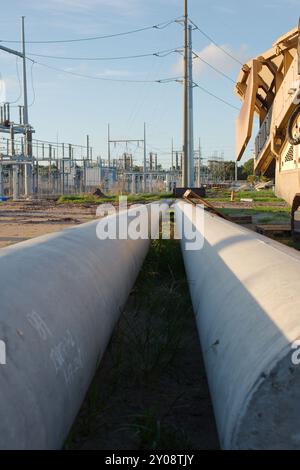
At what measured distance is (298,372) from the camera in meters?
1.65

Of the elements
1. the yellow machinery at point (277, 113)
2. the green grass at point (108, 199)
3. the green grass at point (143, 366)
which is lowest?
the green grass at point (143, 366)

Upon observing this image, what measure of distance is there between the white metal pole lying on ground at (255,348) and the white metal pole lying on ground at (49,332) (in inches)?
21.0

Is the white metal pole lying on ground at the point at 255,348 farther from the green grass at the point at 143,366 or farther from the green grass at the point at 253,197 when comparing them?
the green grass at the point at 253,197

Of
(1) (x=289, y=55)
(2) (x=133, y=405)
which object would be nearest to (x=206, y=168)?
(1) (x=289, y=55)

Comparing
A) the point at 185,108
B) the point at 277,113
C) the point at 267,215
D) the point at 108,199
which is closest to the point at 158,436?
the point at 277,113

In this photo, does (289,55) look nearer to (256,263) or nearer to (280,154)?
(280,154)

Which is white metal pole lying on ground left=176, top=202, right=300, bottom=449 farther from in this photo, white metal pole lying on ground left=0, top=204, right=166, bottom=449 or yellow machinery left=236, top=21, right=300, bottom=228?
yellow machinery left=236, top=21, right=300, bottom=228

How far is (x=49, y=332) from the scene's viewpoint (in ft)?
7.17

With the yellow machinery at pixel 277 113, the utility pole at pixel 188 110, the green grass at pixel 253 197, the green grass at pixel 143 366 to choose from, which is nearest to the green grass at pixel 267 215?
the yellow machinery at pixel 277 113

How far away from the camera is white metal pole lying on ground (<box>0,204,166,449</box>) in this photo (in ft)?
5.78

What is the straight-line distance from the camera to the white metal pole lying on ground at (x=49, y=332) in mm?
1761

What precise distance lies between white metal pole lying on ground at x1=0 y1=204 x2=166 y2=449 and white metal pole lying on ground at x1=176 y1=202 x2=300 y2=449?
53cm
